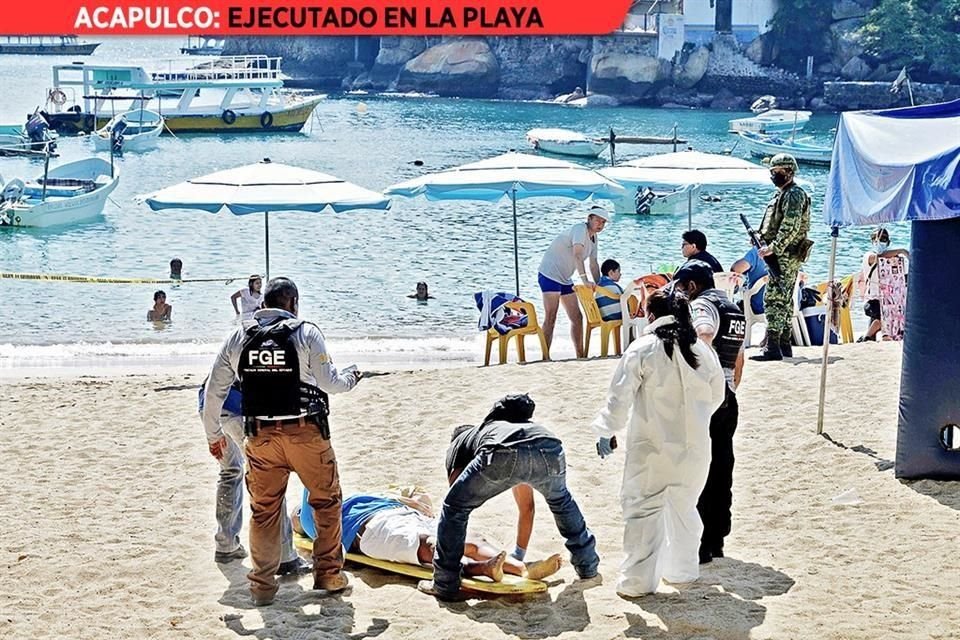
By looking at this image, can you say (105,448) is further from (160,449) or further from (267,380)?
(267,380)

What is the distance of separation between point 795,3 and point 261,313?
89.3m

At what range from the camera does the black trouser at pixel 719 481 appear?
6.07m

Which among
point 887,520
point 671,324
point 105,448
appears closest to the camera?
point 671,324

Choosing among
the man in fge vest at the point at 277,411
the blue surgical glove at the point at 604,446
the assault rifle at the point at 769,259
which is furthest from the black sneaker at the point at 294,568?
the assault rifle at the point at 769,259

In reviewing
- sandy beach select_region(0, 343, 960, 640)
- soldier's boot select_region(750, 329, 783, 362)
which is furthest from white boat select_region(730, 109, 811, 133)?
sandy beach select_region(0, 343, 960, 640)

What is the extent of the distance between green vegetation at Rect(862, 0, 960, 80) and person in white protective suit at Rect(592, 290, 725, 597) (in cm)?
8494

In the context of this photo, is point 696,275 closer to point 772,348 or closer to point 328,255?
point 772,348

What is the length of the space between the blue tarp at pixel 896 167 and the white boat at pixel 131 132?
43.7m

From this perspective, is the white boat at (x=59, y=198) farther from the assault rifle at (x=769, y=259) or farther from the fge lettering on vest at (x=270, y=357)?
the fge lettering on vest at (x=270, y=357)

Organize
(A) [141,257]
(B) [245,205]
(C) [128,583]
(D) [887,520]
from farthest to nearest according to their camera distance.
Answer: (A) [141,257] < (B) [245,205] < (D) [887,520] < (C) [128,583]

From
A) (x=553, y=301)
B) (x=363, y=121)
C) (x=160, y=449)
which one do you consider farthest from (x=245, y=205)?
(x=363, y=121)

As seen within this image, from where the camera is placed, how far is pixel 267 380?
5539 millimetres

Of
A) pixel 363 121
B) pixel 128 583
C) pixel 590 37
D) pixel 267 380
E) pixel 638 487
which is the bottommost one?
pixel 128 583

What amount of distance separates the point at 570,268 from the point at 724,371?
578 centimetres
